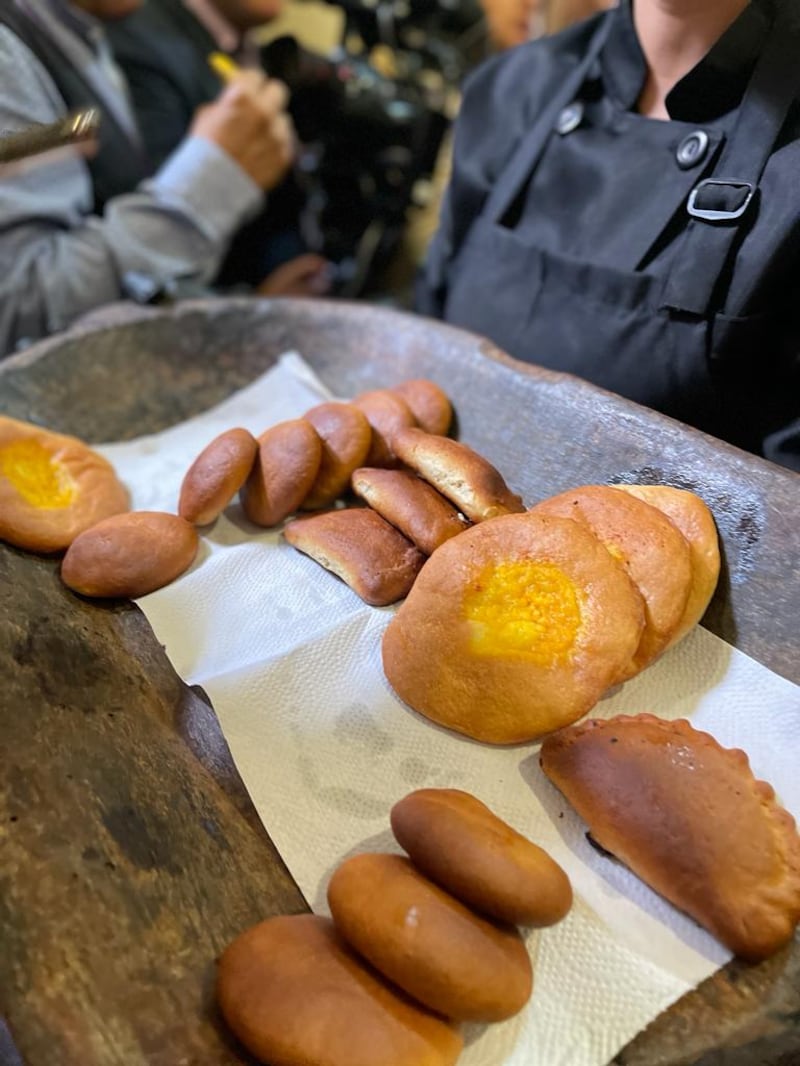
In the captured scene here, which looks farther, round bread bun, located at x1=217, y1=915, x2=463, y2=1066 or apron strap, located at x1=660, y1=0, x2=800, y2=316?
apron strap, located at x1=660, y1=0, x2=800, y2=316

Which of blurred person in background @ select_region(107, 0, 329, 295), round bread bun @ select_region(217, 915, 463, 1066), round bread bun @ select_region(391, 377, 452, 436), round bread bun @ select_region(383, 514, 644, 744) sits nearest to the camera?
round bread bun @ select_region(217, 915, 463, 1066)

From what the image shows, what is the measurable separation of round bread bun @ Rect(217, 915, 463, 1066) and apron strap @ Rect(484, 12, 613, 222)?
1.07m

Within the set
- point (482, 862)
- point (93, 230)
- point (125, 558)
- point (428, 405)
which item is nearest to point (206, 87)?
point (93, 230)

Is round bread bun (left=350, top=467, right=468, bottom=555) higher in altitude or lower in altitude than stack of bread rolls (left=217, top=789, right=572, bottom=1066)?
higher

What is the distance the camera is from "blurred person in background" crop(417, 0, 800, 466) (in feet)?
3.03

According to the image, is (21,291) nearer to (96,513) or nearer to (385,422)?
(96,513)

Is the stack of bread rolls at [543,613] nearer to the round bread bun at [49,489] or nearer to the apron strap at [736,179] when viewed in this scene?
the apron strap at [736,179]

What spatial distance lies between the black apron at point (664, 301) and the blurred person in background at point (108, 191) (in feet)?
2.12

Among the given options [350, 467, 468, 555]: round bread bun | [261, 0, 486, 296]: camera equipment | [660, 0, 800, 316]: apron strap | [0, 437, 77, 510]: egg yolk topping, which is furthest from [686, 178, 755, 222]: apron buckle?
[261, 0, 486, 296]: camera equipment

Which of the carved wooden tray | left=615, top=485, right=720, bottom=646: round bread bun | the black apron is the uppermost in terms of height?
the black apron

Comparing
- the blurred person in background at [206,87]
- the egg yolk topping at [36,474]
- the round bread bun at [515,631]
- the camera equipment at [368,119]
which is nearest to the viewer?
the round bread bun at [515,631]

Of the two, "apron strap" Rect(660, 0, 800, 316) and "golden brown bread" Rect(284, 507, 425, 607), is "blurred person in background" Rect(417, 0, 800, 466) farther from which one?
"golden brown bread" Rect(284, 507, 425, 607)

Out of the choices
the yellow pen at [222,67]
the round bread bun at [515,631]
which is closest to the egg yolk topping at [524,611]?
the round bread bun at [515,631]

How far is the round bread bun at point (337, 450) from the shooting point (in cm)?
105
